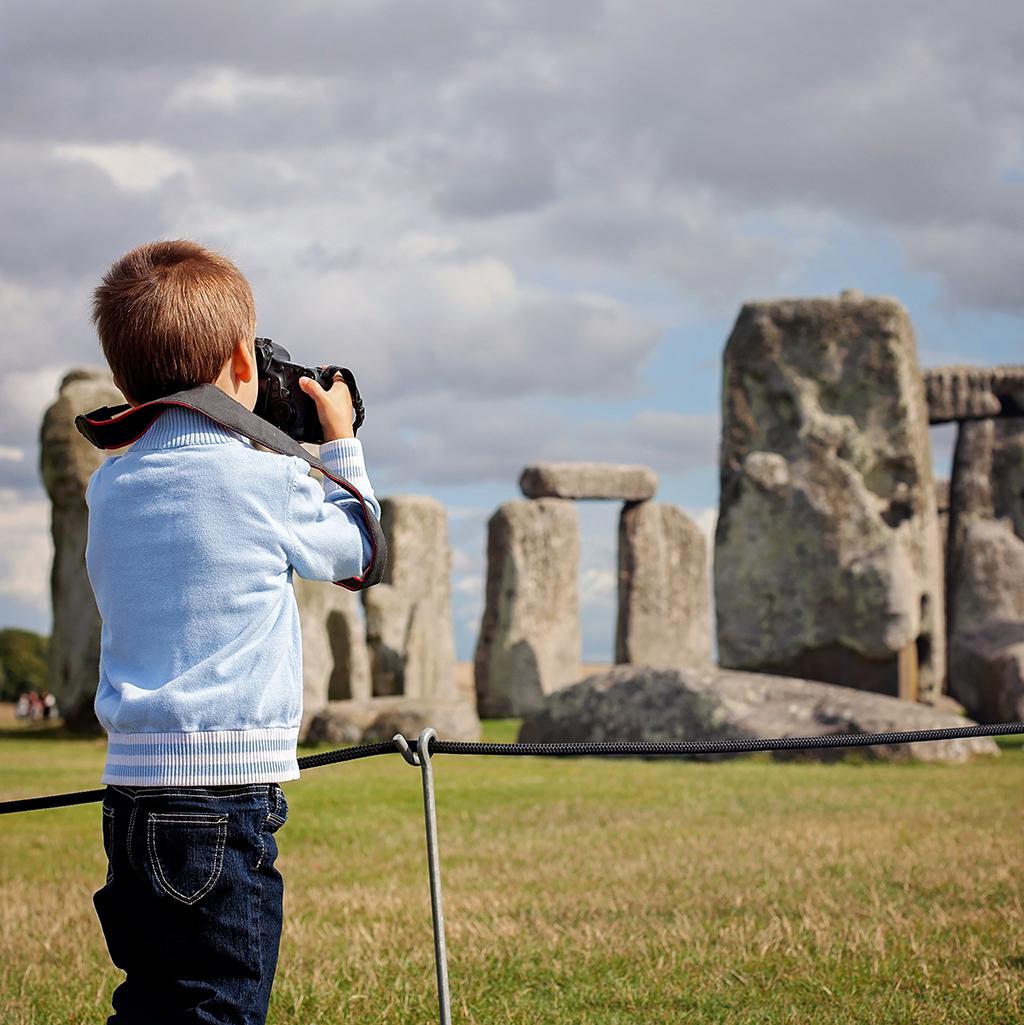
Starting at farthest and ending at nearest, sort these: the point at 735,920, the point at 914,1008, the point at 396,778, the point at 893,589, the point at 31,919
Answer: the point at 893,589 → the point at 396,778 → the point at 31,919 → the point at 735,920 → the point at 914,1008

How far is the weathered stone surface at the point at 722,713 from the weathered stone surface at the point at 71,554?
5.73m

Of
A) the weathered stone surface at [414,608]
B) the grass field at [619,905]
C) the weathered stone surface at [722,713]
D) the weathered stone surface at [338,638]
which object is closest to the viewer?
the grass field at [619,905]

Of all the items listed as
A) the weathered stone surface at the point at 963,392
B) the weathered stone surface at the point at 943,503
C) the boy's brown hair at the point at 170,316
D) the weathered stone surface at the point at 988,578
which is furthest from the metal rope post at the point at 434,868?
the weathered stone surface at the point at 943,503

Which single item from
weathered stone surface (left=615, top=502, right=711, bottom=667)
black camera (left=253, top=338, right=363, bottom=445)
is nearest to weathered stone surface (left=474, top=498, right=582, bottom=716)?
weathered stone surface (left=615, top=502, right=711, bottom=667)

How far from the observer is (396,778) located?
8.84m

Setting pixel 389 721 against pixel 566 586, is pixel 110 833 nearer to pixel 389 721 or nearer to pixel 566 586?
pixel 389 721

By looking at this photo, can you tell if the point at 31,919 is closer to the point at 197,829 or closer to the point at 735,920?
the point at 735,920

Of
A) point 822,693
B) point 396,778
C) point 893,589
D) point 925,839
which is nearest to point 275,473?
point 925,839

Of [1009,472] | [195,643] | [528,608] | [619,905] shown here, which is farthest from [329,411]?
[1009,472]

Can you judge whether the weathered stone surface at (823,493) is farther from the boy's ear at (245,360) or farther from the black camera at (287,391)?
the boy's ear at (245,360)

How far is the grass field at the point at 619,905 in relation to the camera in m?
3.54

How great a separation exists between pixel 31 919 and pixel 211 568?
2869mm

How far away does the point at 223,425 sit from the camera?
92.8 inches

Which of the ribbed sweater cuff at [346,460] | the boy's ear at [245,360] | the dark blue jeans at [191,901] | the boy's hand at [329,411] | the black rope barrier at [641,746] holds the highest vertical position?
the boy's ear at [245,360]
